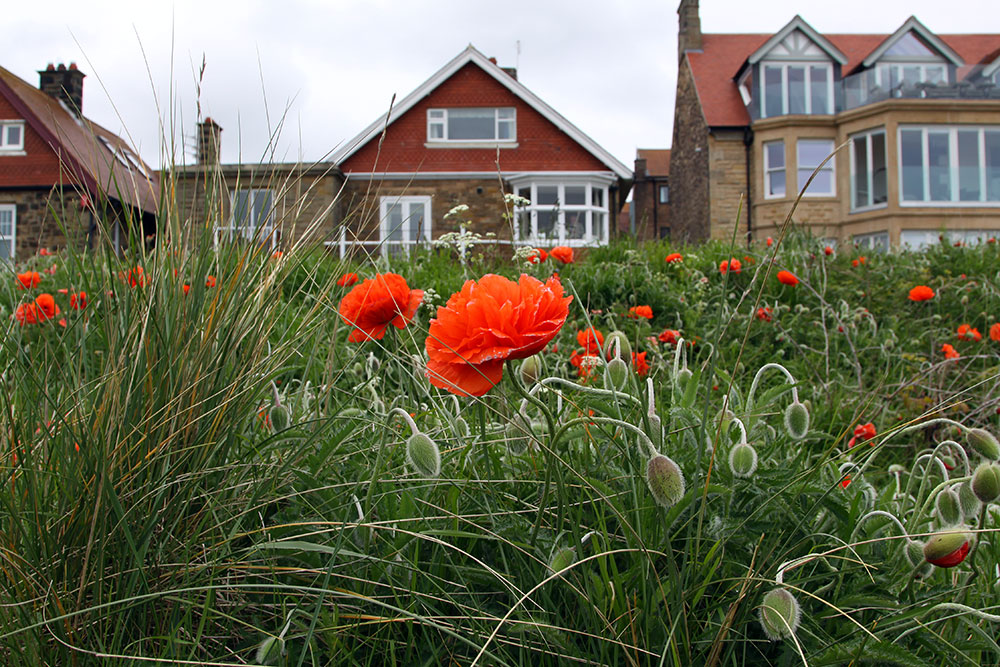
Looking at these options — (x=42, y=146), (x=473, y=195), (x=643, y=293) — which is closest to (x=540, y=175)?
(x=473, y=195)

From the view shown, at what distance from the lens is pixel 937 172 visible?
18.6 meters

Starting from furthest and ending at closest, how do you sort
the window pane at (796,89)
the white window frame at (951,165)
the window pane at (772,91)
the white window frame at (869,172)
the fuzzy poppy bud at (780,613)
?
1. the window pane at (796,89)
2. the window pane at (772,91)
3. the white window frame at (869,172)
4. the white window frame at (951,165)
5. the fuzzy poppy bud at (780,613)

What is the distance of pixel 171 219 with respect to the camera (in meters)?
1.47

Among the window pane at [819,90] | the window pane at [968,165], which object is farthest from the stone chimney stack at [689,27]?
Answer: the window pane at [968,165]

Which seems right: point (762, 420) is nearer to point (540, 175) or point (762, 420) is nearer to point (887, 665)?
point (887, 665)

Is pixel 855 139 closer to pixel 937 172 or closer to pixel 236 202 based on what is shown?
pixel 937 172

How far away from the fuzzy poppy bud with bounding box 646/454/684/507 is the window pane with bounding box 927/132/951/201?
20758mm

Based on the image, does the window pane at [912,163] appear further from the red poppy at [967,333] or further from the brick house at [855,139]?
the red poppy at [967,333]

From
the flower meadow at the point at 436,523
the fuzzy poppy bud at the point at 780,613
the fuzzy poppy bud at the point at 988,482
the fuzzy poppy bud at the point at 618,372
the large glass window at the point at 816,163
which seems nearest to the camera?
the fuzzy poppy bud at the point at 780,613

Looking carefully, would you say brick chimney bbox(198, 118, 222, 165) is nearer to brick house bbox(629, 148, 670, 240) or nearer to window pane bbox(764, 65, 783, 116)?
window pane bbox(764, 65, 783, 116)

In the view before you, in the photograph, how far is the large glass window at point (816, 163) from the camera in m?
18.9

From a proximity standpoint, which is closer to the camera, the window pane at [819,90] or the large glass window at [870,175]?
the large glass window at [870,175]

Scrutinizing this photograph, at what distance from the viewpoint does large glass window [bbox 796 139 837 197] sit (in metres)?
18.9

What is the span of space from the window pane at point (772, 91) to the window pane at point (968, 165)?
4578mm
